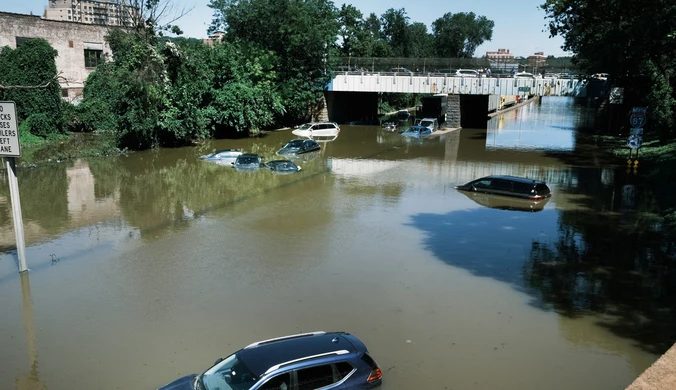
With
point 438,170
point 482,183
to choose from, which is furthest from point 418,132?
point 482,183

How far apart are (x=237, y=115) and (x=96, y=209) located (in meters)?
21.7

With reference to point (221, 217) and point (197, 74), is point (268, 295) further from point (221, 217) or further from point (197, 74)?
point (197, 74)

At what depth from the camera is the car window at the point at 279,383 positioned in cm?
820

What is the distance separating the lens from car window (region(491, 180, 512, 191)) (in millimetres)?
25797

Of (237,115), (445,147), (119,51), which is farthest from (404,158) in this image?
(119,51)

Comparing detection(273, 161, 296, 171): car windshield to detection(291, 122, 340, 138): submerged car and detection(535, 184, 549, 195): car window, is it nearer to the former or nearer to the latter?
detection(535, 184, 549, 195): car window

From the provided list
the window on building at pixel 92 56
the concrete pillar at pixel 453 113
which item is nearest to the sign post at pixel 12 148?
the window on building at pixel 92 56

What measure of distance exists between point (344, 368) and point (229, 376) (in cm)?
180

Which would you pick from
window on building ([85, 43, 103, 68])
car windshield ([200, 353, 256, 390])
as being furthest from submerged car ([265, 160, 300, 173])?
window on building ([85, 43, 103, 68])

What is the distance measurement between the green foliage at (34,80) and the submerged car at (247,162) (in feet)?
58.2

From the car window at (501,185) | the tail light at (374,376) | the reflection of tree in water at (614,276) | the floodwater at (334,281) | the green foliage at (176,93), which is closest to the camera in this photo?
the tail light at (374,376)

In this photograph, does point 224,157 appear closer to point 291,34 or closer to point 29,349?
point 291,34

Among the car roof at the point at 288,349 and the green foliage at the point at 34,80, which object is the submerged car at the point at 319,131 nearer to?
the green foliage at the point at 34,80

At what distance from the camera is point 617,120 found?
52125 millimetres
